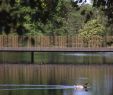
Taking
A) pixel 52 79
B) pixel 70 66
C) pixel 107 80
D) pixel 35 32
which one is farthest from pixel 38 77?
pixel 35 32

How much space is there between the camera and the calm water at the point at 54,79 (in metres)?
22.8

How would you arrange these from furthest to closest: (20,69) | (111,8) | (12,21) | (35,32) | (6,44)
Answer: (35,32) → (6,44) → (20,69) → (111,8) → (12,21)

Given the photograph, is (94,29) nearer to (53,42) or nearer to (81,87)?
(53,42)

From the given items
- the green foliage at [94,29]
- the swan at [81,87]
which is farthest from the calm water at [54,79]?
the green foliage at [94,29]

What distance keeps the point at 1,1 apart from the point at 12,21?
488 millimetres

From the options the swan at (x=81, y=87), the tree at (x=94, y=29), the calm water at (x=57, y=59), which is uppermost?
the tree at (x=94, y=29)

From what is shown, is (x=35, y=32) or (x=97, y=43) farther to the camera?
(x=35, y=32)

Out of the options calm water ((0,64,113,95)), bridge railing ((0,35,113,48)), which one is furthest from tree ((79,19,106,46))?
calm water ((0,64,113,95))

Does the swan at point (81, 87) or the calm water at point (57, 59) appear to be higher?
the calm water at point (57, 59)

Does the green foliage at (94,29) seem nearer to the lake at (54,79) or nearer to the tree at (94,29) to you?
the tree at (94,29)

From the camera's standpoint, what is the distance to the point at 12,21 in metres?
9.44

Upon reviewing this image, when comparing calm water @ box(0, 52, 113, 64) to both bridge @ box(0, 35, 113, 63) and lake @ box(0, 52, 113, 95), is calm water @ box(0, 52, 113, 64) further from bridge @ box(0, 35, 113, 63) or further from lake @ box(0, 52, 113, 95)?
lake @ box(0, 52, 113, 95)

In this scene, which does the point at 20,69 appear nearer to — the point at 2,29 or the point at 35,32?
the point at 35,32

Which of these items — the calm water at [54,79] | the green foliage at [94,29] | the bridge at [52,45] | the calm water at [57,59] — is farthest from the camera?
the green foliage at [94,29]
